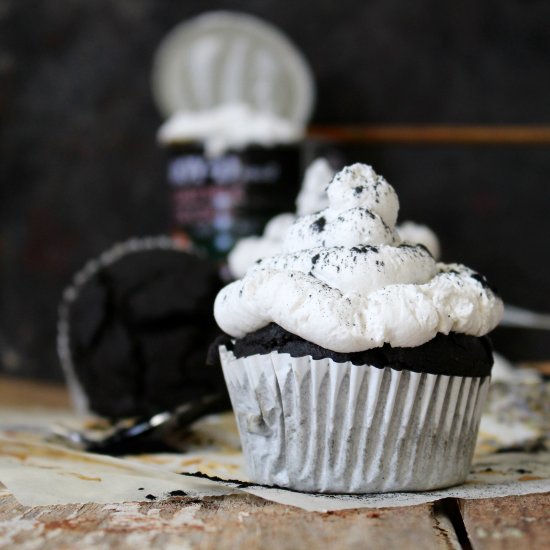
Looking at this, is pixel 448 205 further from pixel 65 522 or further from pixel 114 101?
pixel 65 522

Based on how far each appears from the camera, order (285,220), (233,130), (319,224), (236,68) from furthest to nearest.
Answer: (236,68)
(233,130)
(285,220)
(319,224)

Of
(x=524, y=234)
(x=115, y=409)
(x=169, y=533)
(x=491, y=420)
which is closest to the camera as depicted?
(x=169, y=533)

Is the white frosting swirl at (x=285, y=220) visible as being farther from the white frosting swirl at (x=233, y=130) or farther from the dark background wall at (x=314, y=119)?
the dark background wall at (x=314, y=119)

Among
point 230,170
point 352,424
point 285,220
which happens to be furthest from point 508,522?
point 230,170

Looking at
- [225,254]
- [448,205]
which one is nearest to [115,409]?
[225,254]

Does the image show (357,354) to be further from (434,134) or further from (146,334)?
(434,134)

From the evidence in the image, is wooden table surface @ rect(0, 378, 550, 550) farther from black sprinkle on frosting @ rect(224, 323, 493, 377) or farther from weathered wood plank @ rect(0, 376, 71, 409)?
weathered wood plank @ rect(0, 376, 71, 409)
